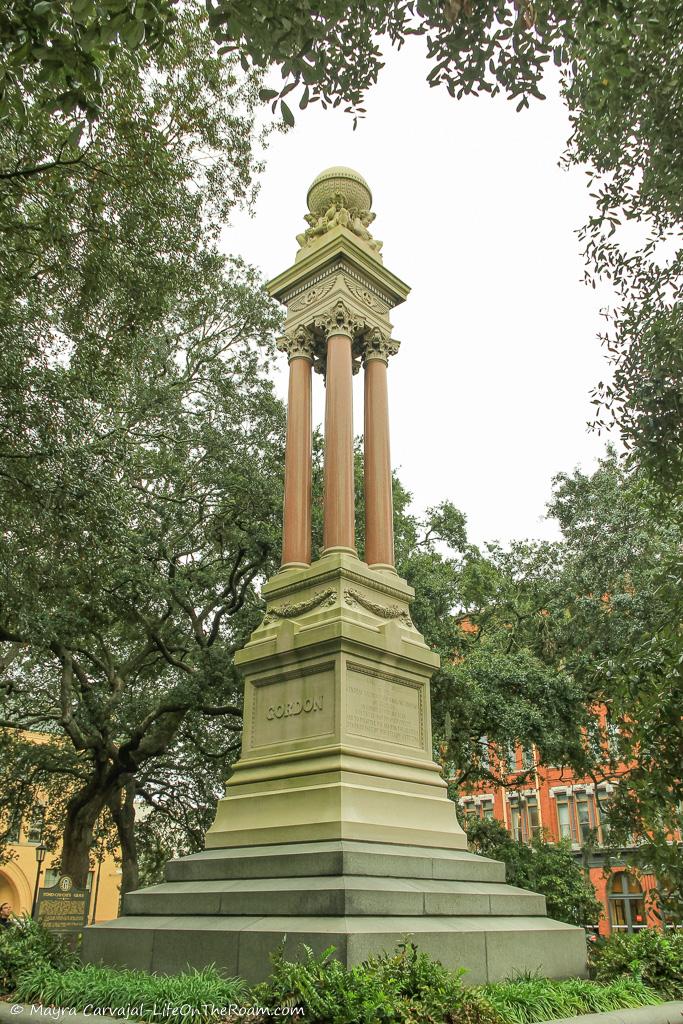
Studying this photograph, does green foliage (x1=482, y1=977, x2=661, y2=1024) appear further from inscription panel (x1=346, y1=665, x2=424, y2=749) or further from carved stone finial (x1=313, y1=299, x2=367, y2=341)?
carved stone finial (x1=313, y1=299, x2=367, y2=341)

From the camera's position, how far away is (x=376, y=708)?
386 inches

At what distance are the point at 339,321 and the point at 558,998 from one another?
9.11 m

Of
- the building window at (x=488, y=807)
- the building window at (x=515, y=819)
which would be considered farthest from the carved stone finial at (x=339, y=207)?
the building window at (x=488, y=807)

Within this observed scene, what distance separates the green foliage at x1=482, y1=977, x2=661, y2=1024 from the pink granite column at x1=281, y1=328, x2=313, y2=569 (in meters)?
6.06

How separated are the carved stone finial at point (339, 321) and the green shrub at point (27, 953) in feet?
29.0

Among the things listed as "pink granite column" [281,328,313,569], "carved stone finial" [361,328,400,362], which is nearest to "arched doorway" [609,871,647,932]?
"pink granite column" [281,328,313,569]

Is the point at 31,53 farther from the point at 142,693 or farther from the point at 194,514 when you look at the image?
the point at 142,693

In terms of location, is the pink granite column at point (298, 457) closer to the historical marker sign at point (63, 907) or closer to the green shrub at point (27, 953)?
the green shrub at point (27, 953)

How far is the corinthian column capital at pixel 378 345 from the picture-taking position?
12500 mm

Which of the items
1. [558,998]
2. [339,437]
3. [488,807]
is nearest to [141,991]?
[558,998]

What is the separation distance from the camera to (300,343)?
490 inches

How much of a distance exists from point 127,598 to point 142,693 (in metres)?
5.47

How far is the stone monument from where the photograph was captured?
7.08 metres

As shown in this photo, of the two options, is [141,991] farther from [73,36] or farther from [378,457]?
[378,457]
